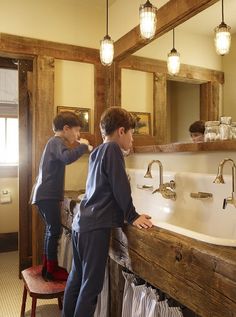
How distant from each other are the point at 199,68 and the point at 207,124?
14.0 inches

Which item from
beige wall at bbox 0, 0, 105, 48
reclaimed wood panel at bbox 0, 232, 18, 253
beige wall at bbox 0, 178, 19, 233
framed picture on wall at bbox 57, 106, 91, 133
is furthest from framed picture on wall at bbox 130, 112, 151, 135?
reclaimed wood panel at bbox 0, 232, 18, 253

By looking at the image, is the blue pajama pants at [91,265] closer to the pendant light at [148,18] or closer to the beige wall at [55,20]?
the pendant light at [148,18]

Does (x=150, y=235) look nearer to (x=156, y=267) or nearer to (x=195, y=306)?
(x=156, y=267)

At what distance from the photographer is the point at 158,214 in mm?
1721

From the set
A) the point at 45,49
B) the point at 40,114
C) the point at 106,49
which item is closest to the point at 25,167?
the point at 40,114

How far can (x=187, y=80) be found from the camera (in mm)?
1890

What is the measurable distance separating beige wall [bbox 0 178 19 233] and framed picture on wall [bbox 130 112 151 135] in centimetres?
179

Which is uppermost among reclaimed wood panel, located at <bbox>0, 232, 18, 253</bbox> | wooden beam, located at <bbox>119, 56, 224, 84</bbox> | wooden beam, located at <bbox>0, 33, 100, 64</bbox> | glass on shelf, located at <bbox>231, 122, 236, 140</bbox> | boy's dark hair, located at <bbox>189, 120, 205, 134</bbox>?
wooden beam, located at <bbox>0, 33, 100, 64</bbox>

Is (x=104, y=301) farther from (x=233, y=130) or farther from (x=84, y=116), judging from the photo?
(x=84, y=116)

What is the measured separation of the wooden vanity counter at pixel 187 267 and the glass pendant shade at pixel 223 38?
1036 millimetres

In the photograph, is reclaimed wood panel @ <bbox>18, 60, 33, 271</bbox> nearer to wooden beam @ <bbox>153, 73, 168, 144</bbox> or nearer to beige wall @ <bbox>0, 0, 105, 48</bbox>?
beige wall @ <bbox>0, 0, 105, 48</bbox>

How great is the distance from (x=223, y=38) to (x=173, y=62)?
386mm

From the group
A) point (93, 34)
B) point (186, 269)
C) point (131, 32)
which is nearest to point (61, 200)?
Answer: point (186, 269)

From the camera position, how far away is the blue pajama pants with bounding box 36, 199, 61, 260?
183 centimetres
